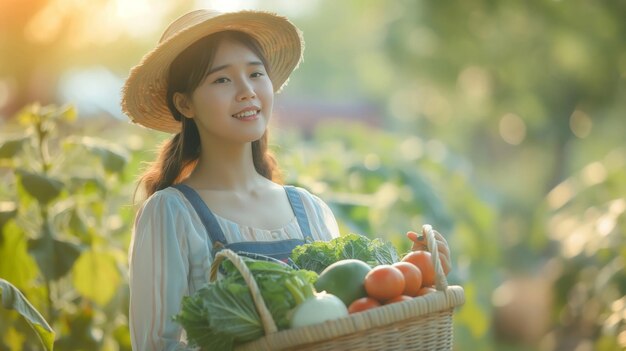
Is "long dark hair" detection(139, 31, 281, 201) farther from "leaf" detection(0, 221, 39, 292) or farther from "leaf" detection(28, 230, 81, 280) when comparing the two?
"leaf" detection(0, 221, 39, 292)

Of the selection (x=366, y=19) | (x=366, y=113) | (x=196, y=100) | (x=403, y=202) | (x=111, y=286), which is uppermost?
(x=366, y=113)

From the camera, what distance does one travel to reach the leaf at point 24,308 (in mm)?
3072

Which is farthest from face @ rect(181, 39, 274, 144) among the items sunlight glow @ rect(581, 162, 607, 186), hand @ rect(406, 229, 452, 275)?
sunlight glow @ rect(581, 162, 607, 186)

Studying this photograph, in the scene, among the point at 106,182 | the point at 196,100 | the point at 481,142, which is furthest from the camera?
the point at 481,142

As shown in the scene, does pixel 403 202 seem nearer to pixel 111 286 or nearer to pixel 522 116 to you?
pixel 111 286

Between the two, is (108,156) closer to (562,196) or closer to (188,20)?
(188,20)

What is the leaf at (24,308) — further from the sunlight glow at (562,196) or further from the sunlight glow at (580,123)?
the sunlight glow at (580,123)

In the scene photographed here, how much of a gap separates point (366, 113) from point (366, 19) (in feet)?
59.0

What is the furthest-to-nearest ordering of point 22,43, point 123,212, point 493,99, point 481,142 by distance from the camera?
point 481,142 → point 493,99 → point 22,43 → point 123,212

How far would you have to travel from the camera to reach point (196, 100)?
3.25 metres

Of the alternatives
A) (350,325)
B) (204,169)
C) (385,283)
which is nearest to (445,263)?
(385,283)

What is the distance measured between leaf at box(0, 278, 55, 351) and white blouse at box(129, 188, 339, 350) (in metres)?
0.28

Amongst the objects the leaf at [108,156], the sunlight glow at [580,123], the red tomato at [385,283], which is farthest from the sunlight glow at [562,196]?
the red tomato at [385,283]

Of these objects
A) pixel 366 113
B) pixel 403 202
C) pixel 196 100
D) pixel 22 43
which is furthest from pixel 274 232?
pixel 366 113
